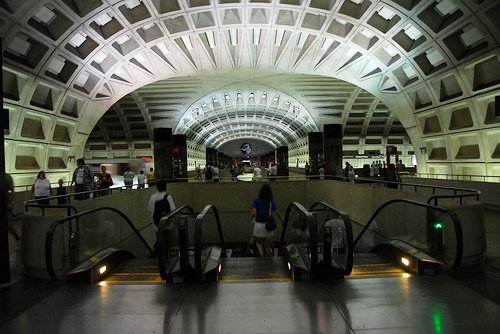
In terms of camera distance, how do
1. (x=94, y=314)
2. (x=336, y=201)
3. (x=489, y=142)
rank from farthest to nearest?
(x=489, y=142) < (x=336, y=201) < (x=94, y=314)

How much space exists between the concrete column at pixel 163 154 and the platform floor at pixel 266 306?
51.1 ft

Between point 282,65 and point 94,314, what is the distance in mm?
25911

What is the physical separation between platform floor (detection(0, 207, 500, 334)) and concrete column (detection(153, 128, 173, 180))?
15.6 m

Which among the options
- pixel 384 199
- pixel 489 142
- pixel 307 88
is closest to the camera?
pixel 384 199

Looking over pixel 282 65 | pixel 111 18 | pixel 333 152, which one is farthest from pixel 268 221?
pixel 282 65

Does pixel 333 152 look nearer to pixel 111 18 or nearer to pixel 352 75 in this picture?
pixel 352 75

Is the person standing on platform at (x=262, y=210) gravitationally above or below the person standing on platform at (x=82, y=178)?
below

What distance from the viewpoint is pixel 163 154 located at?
21.4 m

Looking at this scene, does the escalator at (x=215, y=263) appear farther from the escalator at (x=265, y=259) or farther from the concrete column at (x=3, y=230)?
the concrete column at (x=3, y=230)

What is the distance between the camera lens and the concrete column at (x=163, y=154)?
21.3 m

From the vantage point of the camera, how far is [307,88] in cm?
3800

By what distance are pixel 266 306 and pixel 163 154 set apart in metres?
17.6

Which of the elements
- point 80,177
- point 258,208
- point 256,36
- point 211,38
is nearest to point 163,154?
point 211,38

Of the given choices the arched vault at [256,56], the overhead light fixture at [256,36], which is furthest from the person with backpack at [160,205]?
the overhead light fixture at [256,36]
